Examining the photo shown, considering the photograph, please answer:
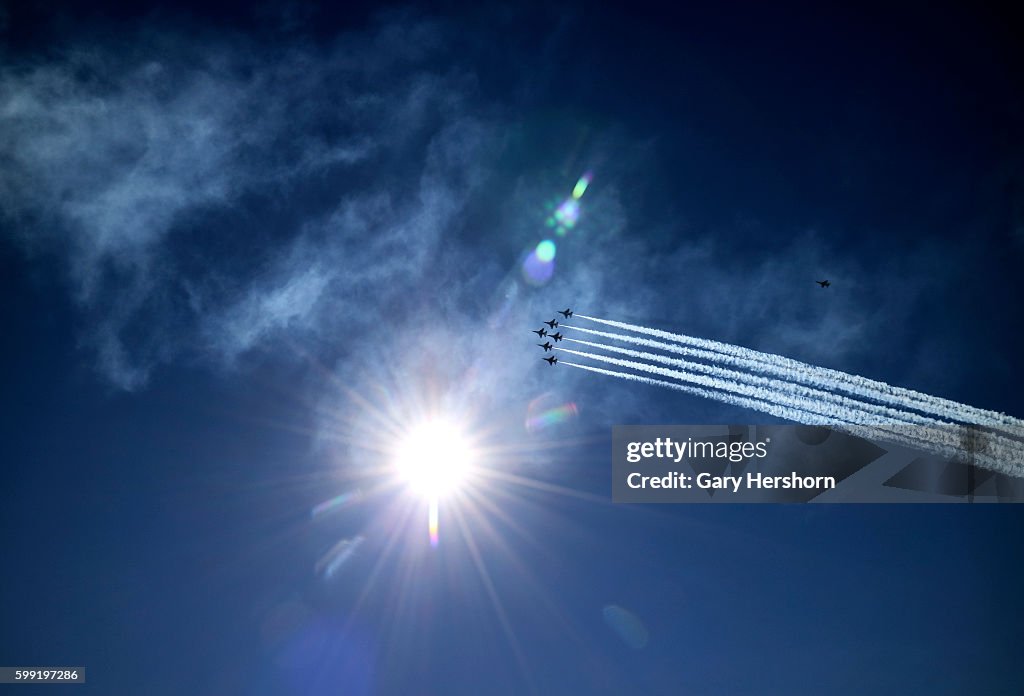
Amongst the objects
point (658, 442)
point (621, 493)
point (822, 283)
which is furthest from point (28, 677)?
point (822, 283)

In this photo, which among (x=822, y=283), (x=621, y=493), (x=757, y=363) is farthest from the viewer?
(x=822, y=283)

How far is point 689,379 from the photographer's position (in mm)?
108812

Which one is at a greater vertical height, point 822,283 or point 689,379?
point 822,283

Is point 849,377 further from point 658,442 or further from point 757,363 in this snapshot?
point 658,442

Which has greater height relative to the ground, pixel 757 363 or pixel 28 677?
pixel 757 363

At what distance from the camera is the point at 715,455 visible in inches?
3935

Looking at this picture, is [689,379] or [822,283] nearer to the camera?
[689,379]

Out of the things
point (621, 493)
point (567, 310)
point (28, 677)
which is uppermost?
point (567, 310)

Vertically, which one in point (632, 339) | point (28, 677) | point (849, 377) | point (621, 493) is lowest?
point (28, 677)

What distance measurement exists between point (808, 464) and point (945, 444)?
18.9 metres

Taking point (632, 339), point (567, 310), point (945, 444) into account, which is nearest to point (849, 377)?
point (945, 444)

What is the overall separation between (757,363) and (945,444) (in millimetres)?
26162

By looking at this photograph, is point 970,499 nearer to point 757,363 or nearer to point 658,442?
point 757,363

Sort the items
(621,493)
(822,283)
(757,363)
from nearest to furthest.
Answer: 1. (621,493)
2. (757,363)
3. (822,283)
